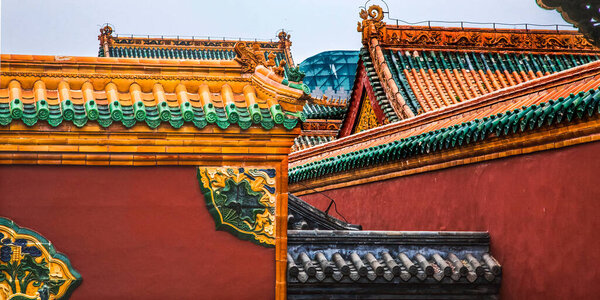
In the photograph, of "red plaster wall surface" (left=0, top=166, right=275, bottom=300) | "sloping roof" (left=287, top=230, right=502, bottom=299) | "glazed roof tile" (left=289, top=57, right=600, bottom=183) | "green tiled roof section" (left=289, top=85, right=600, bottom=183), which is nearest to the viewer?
"red plaster wall surface" (left=0, top=166, right=275, bottom=300)

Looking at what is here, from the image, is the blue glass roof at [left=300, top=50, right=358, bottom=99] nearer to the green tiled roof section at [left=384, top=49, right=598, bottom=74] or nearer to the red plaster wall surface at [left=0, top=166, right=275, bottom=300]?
the green tiled roof section at [left=384, top=49, right=598, bottom=74]

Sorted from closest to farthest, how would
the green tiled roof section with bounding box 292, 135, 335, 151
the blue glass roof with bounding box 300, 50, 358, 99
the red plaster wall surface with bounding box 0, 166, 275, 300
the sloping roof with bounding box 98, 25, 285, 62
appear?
1. the red plaster wall surface with bounding box 0, 166, 275, 300
2. the green tiled roof section with bounding box 292, 135, 335, 151
3. the sloping roof with bounding box 98, 25, 285, 62
4. the blue glass roof with bounding box 300, 50, 358, 99

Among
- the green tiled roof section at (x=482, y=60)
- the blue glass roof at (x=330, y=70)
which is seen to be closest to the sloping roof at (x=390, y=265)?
the green tiled roof section at (x=482, y=60)

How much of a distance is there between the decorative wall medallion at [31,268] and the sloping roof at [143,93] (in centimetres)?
86

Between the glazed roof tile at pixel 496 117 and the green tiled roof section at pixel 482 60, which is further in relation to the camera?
the green tiled roof section at pixel 482 60

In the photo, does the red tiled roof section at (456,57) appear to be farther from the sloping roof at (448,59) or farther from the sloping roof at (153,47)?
the sloping roof at (153,47)

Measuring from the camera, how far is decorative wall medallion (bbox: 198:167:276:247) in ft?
21.0

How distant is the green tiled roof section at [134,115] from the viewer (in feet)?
20.0

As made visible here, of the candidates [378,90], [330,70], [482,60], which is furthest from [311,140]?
[330,70]

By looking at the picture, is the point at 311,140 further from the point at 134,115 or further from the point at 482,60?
the point at 134,115

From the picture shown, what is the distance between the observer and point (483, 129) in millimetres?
8336

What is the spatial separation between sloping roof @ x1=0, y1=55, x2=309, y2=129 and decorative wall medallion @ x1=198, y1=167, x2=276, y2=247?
379mm

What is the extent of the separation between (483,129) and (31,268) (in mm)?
4560

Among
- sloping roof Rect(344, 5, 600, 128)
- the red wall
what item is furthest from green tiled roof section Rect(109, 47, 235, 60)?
the red wall
